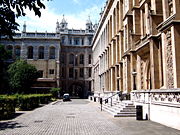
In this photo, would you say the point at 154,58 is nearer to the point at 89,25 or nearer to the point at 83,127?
the point at 83,127

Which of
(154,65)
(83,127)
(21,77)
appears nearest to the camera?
(83,127)

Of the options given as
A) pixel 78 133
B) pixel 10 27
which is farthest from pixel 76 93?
pixel 10 27

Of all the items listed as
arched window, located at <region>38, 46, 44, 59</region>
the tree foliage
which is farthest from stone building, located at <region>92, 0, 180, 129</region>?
arched window, located at <region>38, 46, 44, 59</region>

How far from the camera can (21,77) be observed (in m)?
43.7

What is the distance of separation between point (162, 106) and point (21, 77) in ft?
118

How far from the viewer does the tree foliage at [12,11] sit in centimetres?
448

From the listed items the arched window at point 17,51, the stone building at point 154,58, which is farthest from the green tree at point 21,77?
the stone building at point 154,58

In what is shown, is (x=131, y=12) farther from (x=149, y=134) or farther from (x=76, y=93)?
(x=76, y=93)

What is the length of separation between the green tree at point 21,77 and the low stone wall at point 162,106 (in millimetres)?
32405

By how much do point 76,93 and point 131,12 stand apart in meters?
59.2

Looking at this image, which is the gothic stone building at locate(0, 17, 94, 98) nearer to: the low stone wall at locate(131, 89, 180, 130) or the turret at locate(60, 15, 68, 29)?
the turret at locate(60, 15, 68, 29)

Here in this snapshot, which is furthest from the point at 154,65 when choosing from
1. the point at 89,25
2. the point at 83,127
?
the point at 89,25

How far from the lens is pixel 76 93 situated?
265 ft

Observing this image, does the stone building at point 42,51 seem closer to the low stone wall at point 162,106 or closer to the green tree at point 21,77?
the green tree at point 21,77
